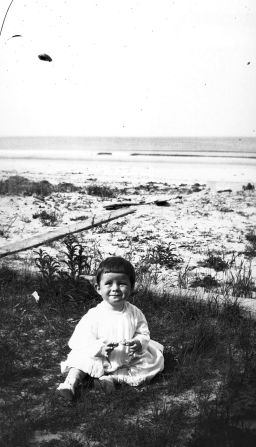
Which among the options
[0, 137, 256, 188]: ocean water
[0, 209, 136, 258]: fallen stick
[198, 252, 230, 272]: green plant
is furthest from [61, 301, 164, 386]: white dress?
[0, 137, 256, 188]: ocean water

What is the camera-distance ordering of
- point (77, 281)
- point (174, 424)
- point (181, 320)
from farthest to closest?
point (77, 281)
point (181, 320)
point (174, 424)

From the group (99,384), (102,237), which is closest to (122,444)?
(99,384)

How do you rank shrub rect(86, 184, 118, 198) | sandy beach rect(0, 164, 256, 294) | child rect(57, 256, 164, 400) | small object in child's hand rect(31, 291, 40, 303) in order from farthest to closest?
shrub rect(86, 184, 118, 198)
sandy beach rect(0, 164, 256, 294)
small object in child's hand rect(31, 291, 40, 303)
child rect(57, 256, 164, 400)

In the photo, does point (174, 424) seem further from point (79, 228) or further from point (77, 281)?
point (79, 228)

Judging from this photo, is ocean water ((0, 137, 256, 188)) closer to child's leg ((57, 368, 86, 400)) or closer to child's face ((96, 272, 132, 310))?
child's face ((96, 272, 132, 310))

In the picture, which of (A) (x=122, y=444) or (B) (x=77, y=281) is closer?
(A) (x=122, y=444)

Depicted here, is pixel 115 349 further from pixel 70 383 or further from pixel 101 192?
pixel 101 192

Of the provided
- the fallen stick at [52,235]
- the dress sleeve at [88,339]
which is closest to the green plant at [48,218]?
the fallen stick at [52,235]
